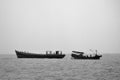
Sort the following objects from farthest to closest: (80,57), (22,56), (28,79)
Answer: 1. (22,56)
2. (80,57)
3. (28,79)

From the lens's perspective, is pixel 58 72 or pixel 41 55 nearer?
pixel 58 72

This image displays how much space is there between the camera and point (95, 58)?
A: 486 ft

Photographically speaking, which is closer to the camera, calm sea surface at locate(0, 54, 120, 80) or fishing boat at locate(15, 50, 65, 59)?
calm sea surface at locate(0, 54, 120, 80)

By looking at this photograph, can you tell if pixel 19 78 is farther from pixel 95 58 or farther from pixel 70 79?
pixel 95 58

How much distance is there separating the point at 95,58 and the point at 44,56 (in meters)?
28.7

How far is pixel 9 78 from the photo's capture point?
194 ft

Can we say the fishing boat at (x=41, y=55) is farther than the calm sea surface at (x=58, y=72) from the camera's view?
Yes

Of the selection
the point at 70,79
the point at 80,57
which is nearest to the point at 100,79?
the point at 70,79

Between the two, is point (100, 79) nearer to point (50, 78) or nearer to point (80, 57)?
point (50, 78)

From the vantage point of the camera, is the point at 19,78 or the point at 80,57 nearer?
the point at 19,78

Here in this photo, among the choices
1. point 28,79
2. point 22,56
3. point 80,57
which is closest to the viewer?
point 28,79

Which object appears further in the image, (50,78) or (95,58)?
(95,58)

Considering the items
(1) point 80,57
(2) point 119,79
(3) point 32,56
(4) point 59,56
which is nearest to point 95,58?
(1) point 80,57

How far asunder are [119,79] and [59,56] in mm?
96169
